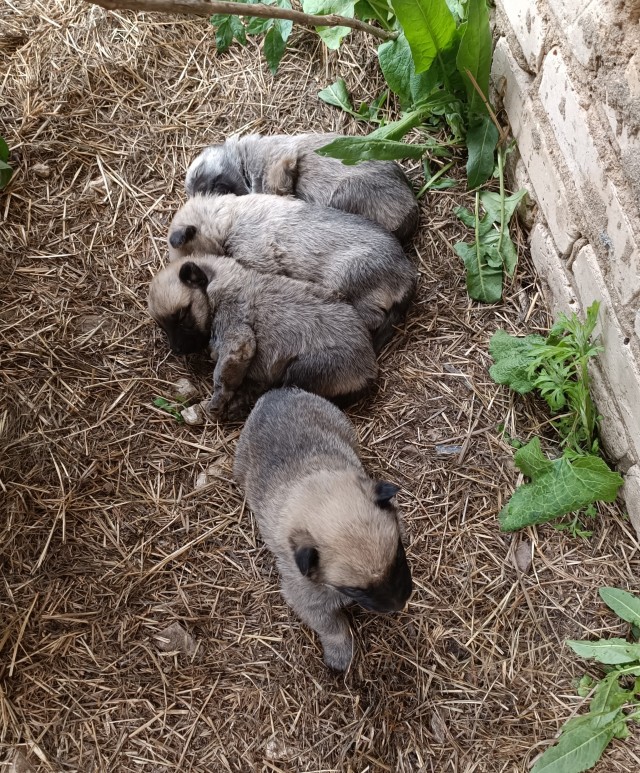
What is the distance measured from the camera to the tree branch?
2326 millimetres

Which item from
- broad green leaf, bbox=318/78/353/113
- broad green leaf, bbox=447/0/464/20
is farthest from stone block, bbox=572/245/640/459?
broad green leaf, bbox=318/78/353/113

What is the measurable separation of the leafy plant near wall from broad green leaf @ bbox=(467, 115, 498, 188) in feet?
3.73

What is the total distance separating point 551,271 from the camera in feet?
13.1

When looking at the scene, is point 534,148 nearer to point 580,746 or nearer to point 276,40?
point 276,40

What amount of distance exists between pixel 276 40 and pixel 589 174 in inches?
92.0

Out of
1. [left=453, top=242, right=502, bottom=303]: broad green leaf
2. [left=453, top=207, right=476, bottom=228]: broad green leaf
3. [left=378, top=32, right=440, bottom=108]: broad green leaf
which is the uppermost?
[left=378, top=32, right=440, bottom=108]: broad green leaf

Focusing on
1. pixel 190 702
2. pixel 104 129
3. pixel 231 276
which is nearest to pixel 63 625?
pixel 190 702

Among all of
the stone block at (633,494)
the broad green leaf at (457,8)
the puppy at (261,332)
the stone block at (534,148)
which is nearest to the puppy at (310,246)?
the puppy at (261,332)

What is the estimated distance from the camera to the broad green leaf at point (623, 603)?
3.12 metres

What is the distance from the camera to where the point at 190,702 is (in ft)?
10.3

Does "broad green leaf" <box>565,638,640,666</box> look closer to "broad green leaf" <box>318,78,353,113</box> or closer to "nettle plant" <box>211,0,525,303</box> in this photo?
"nettle plant" <box>211,0,525,303</box>

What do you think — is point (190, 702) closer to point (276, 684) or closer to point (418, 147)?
point (276, 684)

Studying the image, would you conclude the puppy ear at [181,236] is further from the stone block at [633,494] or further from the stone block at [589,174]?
the stone block at [633,494]

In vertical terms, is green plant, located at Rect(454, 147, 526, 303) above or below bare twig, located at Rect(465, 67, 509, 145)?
below
